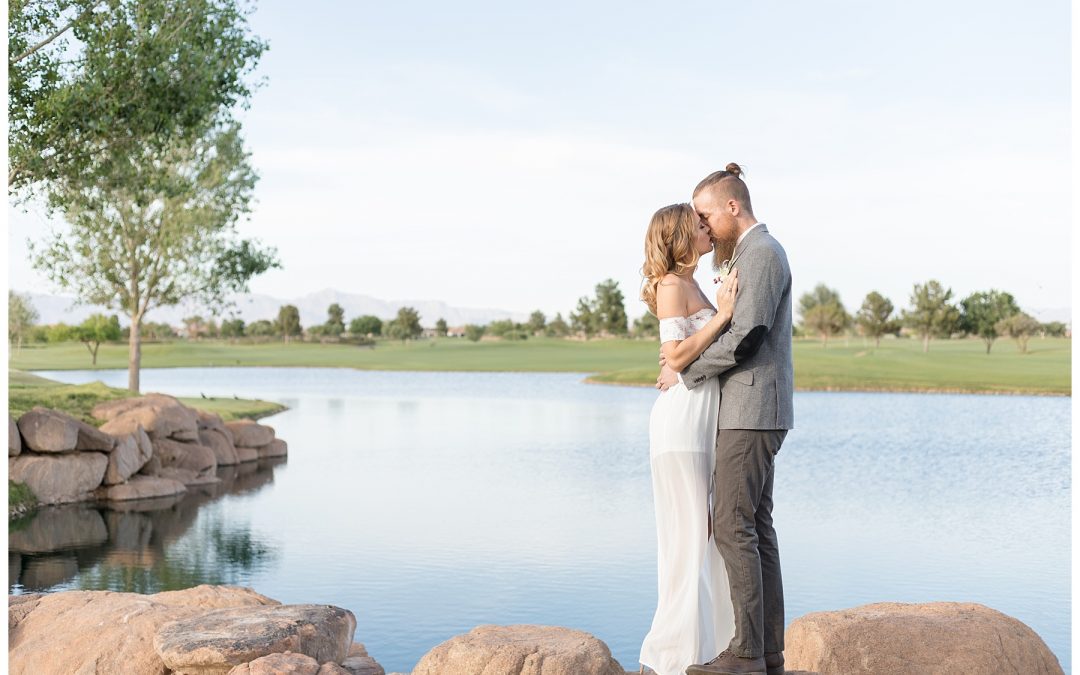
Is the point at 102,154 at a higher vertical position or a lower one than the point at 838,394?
higher

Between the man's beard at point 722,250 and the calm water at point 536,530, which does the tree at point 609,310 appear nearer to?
the calm water at point 536,530

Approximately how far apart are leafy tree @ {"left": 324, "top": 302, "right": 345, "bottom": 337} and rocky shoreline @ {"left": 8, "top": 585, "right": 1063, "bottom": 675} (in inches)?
3657

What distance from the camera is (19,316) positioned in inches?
2835

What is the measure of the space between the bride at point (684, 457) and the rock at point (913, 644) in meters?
1.01

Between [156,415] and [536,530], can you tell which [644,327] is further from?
[536,530]

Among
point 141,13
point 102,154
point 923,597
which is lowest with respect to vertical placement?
point 923,597

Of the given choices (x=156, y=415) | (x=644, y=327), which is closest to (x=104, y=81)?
(x=156, y=415)

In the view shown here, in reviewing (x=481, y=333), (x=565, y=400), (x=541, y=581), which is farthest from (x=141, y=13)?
(x=481, y=333)

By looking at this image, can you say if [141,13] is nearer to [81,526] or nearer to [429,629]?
[81,526]

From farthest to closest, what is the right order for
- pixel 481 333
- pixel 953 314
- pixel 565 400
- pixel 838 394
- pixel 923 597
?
pixel 481 333
pixel 953 314
pixel 838 394
pixel 565 400
pixel 923 597

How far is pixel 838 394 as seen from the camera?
43781 mm

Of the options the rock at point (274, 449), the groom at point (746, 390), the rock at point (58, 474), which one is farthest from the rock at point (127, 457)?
the groom at point (746, 390)

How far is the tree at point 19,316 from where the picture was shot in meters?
66.8

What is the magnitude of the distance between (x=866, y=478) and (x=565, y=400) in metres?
20.6
